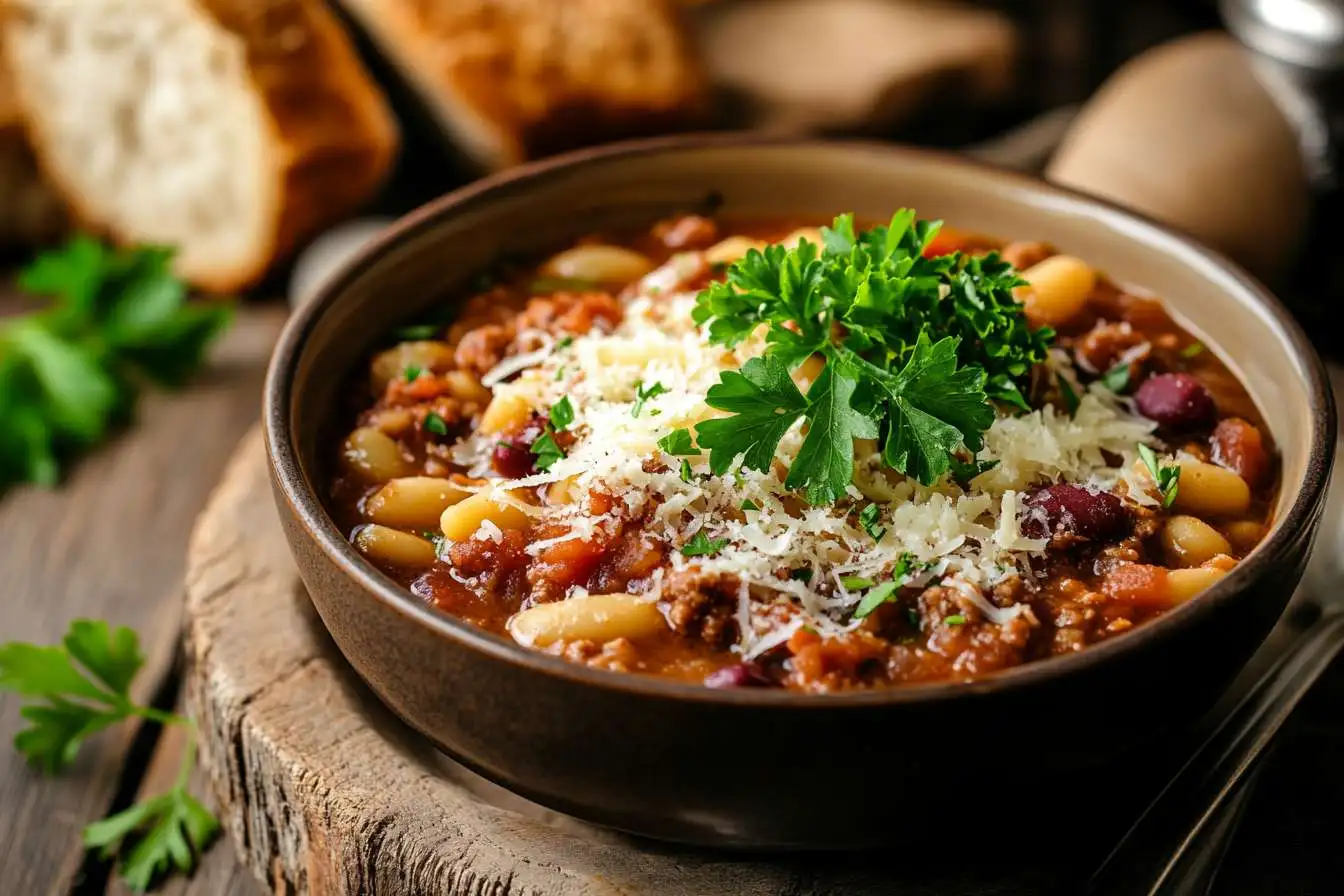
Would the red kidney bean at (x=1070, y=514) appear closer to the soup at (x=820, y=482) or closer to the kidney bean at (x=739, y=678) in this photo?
the soup at (x=820, y=482)

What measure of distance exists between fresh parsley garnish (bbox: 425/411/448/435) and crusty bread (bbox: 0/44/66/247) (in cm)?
277

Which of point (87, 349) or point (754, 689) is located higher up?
point (754, 689)

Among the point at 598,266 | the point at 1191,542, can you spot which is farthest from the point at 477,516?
the point at 1191,542

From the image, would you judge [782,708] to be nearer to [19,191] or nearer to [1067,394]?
[1067,394]

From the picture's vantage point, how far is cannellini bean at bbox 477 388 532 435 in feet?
9.39

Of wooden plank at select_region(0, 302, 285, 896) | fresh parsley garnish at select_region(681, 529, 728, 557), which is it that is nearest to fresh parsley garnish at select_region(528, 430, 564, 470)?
fresh parsley garnish at select_region(681, 529, 728, 557)

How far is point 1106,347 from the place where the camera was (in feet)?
10.2

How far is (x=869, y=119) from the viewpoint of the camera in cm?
523

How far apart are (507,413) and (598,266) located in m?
0.66

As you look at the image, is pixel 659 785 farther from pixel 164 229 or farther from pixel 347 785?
pixel 164 229

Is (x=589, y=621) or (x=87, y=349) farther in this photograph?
(x=87, y=349)

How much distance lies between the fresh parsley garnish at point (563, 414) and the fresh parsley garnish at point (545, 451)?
31 mm

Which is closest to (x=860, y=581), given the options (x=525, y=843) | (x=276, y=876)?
(x=525, y=843)

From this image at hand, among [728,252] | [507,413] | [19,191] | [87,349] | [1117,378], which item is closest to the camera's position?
[507,413]
